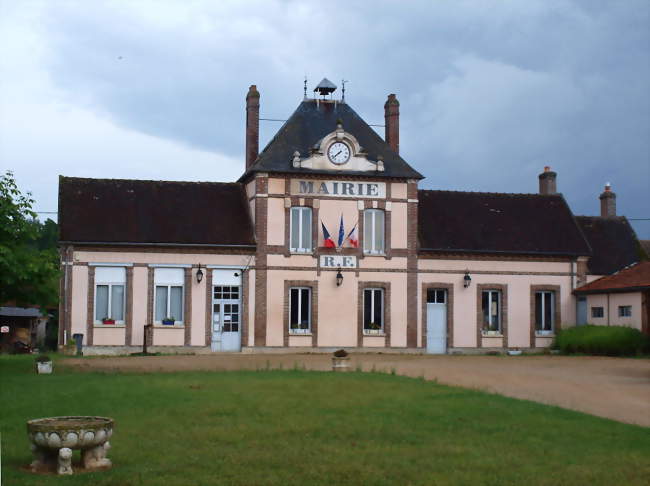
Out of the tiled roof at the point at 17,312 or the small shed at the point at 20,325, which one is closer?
the small shed at the point at 20,325

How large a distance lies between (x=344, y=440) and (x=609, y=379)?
10.8m

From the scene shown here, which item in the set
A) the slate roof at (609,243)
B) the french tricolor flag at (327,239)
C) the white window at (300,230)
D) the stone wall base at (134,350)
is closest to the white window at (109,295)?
the stone wall base at (134,350)

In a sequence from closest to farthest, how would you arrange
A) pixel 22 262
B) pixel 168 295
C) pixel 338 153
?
pixel 22 262 < pixel 168 295 < pixel 338 153

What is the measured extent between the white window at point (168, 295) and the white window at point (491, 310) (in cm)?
1068

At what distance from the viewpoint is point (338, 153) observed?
1276 inches

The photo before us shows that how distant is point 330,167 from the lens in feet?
106

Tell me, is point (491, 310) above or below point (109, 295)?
below

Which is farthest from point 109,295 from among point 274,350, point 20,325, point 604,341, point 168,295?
point 20,325

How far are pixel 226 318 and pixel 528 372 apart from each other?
39.4 feet

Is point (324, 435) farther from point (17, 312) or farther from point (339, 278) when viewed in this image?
point (17, 312)

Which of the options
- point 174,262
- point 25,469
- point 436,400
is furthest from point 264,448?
point 174,262

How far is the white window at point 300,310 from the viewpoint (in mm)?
32031

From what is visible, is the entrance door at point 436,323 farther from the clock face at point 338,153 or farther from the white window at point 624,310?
the white window at point 624,310

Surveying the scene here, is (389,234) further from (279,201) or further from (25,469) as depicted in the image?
(25,469)
